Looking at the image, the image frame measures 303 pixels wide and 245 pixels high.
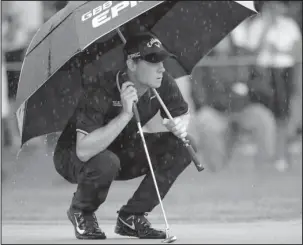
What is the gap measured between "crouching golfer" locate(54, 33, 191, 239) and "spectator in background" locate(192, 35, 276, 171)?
204 inches

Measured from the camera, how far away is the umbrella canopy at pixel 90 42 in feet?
24.5

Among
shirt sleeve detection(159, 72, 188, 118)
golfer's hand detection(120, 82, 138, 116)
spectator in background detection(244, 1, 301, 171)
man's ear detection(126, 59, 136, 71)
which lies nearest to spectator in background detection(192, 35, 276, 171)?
spectator in background detection(244, 1, 301, 171)

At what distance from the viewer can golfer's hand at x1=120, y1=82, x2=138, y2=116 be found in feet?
24.7

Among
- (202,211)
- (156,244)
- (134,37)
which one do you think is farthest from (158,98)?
(202,211)

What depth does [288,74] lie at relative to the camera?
13.8 m

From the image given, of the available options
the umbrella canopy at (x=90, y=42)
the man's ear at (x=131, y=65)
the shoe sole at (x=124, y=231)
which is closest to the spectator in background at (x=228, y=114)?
the umbrella canopy at (x=90, y=42)

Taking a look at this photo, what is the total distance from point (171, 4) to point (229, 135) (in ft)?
16.4

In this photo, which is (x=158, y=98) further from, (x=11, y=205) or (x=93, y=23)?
(x=11, y=205)

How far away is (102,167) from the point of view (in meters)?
7.82

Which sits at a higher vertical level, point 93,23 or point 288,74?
point 93,23

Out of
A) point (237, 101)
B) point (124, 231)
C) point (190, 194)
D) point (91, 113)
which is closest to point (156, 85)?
point (91, 113)

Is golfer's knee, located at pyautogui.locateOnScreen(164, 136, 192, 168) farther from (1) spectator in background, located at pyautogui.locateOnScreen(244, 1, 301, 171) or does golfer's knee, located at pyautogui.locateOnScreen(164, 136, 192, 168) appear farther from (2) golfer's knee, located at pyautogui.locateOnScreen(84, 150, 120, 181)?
(1) spectator in background, located at pyautogui.locateOnScreen(244, 1, 301, 171)

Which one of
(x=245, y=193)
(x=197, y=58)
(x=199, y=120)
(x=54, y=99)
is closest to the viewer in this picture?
(x=54, y=99)

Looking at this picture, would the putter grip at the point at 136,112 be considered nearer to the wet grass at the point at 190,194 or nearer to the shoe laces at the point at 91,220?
the shoe laces at the point at 91,220
